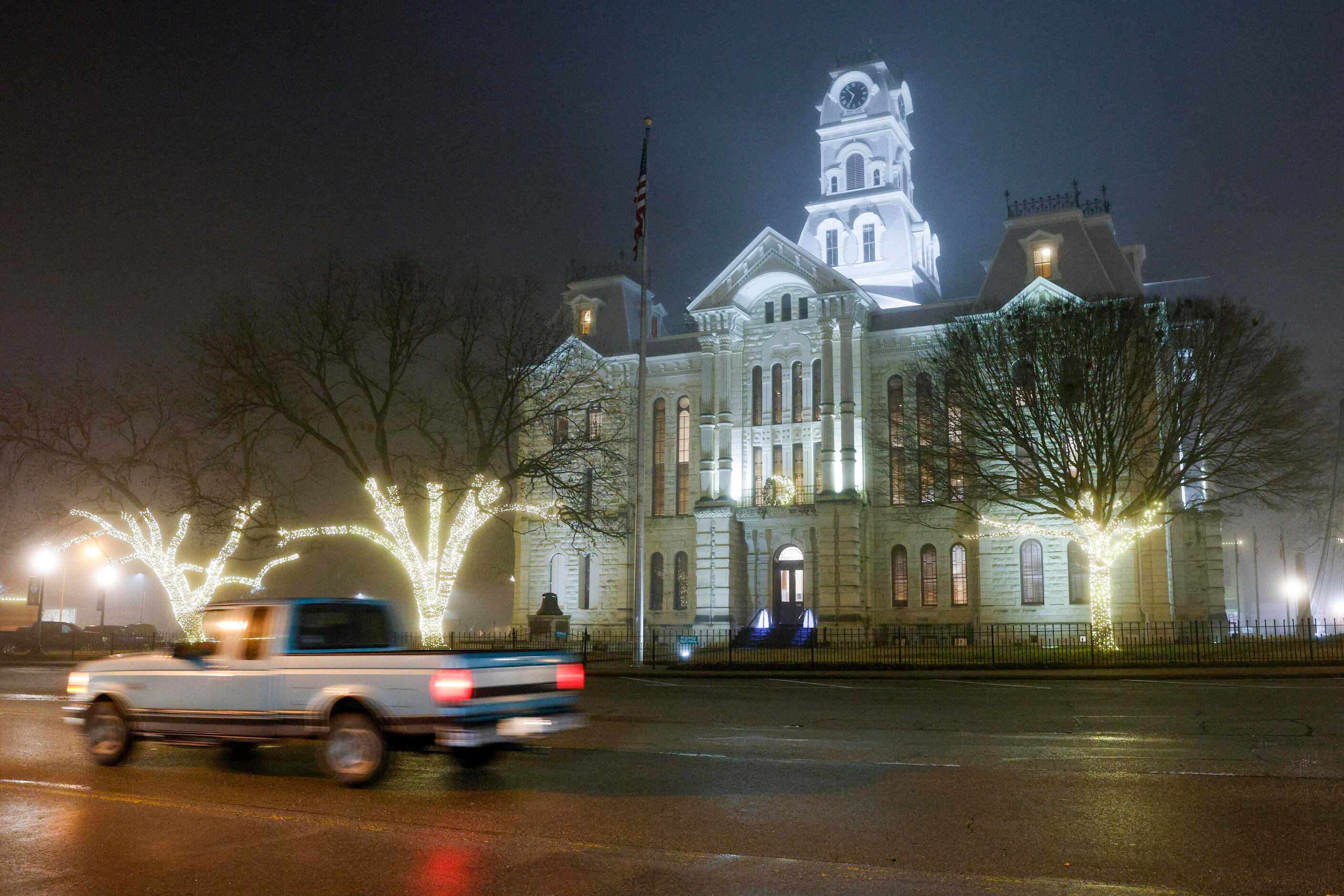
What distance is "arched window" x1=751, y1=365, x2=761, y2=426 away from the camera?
4744cm

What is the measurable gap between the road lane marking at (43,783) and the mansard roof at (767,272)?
38.6 m

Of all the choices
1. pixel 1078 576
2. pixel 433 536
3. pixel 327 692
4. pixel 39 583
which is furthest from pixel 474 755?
pixel 39 583

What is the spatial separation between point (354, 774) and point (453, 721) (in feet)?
4.18

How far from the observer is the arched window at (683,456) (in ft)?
162

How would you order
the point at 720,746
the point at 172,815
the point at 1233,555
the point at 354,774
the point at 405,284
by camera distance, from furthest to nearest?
the point at 1233,555 < the point at 405,284 < the point at 720,746 < the point at 354,774 < the point at 172,815

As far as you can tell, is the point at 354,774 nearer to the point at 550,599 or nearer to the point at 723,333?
the point at 550,599

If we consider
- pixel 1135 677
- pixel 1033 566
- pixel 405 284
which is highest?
pixel 405 284

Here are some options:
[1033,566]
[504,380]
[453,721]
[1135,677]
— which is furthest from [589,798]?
[1033,566]

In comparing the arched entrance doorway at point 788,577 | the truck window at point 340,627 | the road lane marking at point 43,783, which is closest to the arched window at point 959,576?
the arched entrance doorway at point 788,577

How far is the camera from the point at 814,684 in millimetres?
24219

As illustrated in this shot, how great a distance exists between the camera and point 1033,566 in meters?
43.3

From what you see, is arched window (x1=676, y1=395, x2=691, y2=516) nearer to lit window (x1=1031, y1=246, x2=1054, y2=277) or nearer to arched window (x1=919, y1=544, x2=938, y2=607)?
arched window (x1=919, y1=544, x2=938, y2=607)

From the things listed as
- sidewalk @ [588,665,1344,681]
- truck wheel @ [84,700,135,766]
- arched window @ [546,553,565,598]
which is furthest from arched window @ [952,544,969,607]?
truck wheel @ [84,700,135,766]

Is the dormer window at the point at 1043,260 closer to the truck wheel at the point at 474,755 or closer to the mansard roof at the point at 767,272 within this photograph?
the mansard roof at the point at 767,272
